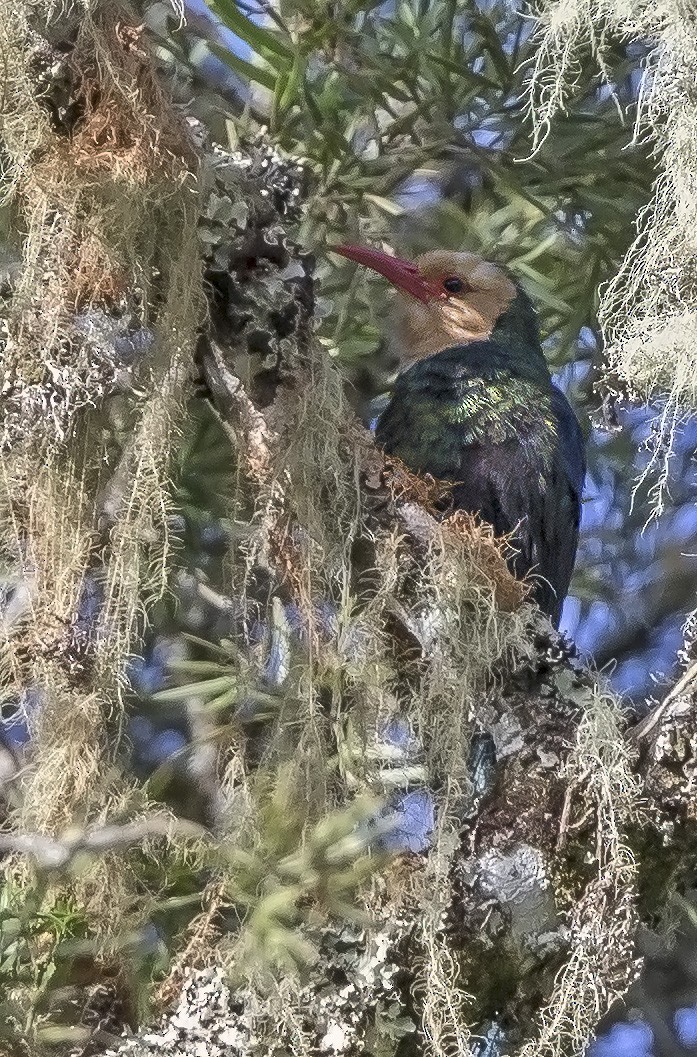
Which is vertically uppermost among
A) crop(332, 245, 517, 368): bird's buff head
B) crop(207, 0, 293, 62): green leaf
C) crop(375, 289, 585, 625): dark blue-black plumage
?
crop(207, 0, 293, 62): green leaf

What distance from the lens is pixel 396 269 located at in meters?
2.84

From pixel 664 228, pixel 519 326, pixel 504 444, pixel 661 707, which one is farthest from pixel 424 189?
pixel 661 707

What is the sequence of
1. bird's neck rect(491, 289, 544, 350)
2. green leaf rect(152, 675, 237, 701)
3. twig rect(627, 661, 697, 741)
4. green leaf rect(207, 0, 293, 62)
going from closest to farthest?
twig rect(627, 661, 697, 741) < green leaf rect(207, 0, 293, 62) < green leaf rect(152, 675, 237, 701) < bird's neck rect(491, 289, 544, 350)

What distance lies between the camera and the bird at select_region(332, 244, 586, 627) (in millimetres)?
2621

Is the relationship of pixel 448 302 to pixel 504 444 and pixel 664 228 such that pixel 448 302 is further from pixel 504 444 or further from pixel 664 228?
pixel 664 228

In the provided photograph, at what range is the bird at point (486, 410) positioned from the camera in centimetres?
262

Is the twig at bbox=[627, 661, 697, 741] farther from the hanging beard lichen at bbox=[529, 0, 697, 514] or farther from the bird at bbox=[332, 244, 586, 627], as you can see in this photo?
the bird at bbox=[332, 244, 586, 627]

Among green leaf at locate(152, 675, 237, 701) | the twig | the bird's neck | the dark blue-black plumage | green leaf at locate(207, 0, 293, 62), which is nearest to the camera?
the twig

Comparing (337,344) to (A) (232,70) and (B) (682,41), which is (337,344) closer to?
(A) (232,70)

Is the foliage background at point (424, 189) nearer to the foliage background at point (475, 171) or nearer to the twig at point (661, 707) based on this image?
the foliage background at point (475, 171)

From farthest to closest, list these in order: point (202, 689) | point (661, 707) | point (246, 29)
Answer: point (202, 689)
point (246, 29)
point (661, 707)

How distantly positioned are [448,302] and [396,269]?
7.5 inches

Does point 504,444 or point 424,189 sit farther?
point 424,189

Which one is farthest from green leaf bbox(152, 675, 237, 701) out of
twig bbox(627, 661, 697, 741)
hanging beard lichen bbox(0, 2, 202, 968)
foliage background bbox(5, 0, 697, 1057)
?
twig bbox(627, 661, 697, 741)
